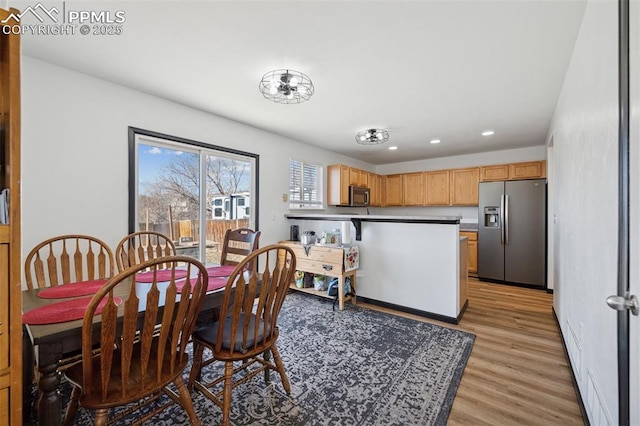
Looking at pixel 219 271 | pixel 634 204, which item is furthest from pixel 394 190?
pixel 634 204

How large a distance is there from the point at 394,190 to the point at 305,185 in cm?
252

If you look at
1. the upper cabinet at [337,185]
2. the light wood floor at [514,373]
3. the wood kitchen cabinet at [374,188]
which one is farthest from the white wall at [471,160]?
the light wood floor at [514,373]

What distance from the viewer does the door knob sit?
34.4 inches

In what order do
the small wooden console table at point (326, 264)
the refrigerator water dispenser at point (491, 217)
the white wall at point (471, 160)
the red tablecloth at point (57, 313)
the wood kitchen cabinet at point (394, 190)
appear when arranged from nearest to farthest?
the red tablecloth at point (57, 313) → the small wooden console table at point (326, 264) → the refrigerator water dispenser at point (491, 217) → the white wall at point (471, 160) → the wood kitchen cabinet at point (394, 190)

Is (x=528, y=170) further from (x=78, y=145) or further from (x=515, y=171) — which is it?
(x=78, y=145)

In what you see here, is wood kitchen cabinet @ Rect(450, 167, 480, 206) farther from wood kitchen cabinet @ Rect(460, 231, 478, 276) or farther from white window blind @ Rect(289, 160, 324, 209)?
white window blind @ Rect(289, 160, 324, 209)

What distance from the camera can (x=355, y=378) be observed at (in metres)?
2.02

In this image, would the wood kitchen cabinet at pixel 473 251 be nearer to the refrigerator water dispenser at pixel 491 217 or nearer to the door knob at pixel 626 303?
the refrigerator water dispenser at pixel 491 217

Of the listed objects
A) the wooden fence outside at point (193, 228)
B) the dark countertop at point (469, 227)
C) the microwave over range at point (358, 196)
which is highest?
the microwave over range at point (358, 196)

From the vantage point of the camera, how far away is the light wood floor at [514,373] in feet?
5.42

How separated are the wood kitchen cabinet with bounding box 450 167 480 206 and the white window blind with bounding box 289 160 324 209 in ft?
8.93

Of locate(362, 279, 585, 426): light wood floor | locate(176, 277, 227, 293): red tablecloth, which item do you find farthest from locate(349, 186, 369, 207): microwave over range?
locate(176, 277, 227, 293): red tablecloth

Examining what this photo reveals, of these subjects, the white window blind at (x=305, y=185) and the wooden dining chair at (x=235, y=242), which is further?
the white window blind at (x=305, y=185)

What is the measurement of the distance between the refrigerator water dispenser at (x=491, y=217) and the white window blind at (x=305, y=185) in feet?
9.38
